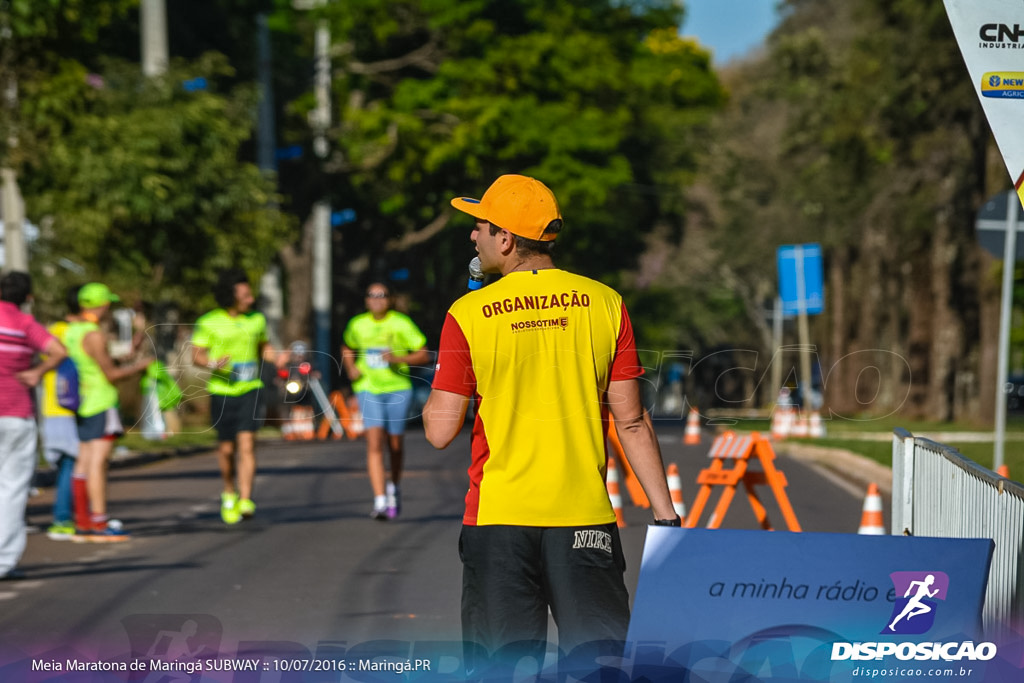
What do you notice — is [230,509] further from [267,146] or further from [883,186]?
[883,186]

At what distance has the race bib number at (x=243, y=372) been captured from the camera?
43.9 feet

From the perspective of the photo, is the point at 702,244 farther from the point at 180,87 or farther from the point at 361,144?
the point at 180,87

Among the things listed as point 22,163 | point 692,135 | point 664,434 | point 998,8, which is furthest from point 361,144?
point 998,8

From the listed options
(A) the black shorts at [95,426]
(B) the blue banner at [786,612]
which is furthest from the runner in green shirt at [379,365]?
(B) the blue banner at [786,612]

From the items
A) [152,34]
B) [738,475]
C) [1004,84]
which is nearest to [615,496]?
[738,475]

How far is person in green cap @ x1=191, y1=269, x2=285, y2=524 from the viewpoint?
13.2 metres

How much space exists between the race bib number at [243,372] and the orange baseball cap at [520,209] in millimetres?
8708

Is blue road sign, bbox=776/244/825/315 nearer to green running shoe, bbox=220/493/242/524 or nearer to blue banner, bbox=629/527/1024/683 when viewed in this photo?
green running shoe, bbox=220/493/242/524

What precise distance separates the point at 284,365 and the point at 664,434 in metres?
21.0

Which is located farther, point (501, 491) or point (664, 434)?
point (664, 434)

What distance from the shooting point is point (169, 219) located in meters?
25.9

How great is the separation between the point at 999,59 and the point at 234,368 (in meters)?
8.97

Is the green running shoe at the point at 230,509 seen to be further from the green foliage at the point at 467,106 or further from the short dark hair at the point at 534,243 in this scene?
the green foliage at the point at 467,106

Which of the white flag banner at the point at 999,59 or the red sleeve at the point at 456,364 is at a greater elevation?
the white flag banner at the point at 999,59
